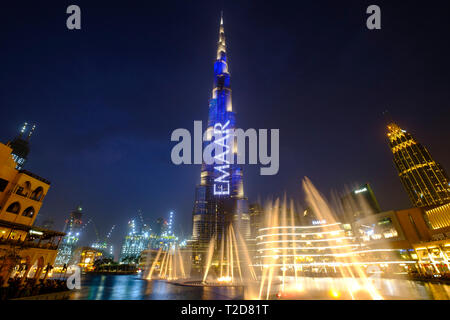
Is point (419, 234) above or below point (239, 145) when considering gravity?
below

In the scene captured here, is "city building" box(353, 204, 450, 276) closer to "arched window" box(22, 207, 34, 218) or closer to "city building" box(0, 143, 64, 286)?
"city building" box(0, 143, 64, 286)

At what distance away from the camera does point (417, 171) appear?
162m

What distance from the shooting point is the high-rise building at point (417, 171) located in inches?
5969

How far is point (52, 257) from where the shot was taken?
37281mm

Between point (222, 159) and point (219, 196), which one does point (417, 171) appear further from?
point (219, 196)

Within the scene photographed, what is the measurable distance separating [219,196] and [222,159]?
2468 centimetres

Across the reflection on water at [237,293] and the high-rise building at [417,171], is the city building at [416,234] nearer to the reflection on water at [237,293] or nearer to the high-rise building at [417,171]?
the reflection on water at [237,293]

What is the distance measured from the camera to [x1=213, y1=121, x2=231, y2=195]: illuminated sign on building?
439ft

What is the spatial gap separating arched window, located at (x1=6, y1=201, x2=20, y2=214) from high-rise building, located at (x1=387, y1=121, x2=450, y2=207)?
22113cm

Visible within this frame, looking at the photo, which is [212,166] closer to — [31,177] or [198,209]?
[198,209]

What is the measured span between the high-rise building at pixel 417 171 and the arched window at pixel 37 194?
219145mm
